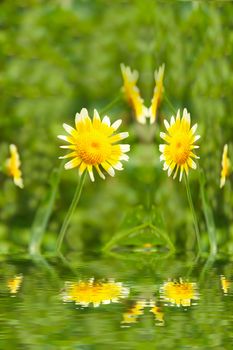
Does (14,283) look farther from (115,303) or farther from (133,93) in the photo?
(133,93)

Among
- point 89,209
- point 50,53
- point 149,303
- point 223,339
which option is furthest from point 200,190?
point 223,339

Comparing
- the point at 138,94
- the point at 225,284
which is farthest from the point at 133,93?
the point at 225,284

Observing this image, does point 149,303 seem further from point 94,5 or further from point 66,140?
point 94,5

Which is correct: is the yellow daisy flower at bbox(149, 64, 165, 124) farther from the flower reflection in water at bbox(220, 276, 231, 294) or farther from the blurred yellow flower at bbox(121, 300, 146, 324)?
the blurred yellow flower at bbox(121, 300, 146, 324)

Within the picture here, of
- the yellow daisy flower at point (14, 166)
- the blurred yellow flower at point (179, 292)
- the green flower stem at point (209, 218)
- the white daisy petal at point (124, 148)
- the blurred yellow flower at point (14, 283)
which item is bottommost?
the blurred yellow flower at point (179, 292)

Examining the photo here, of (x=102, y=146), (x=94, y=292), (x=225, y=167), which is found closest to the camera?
(x=94, y=292)

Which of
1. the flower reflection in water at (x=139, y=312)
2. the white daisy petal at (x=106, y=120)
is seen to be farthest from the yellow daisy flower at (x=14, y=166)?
the flower reflection in water at (x=139, y=312)

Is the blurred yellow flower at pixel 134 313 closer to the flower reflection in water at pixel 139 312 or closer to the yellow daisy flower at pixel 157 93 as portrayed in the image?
the flower reflection in water at pixel 139 312
